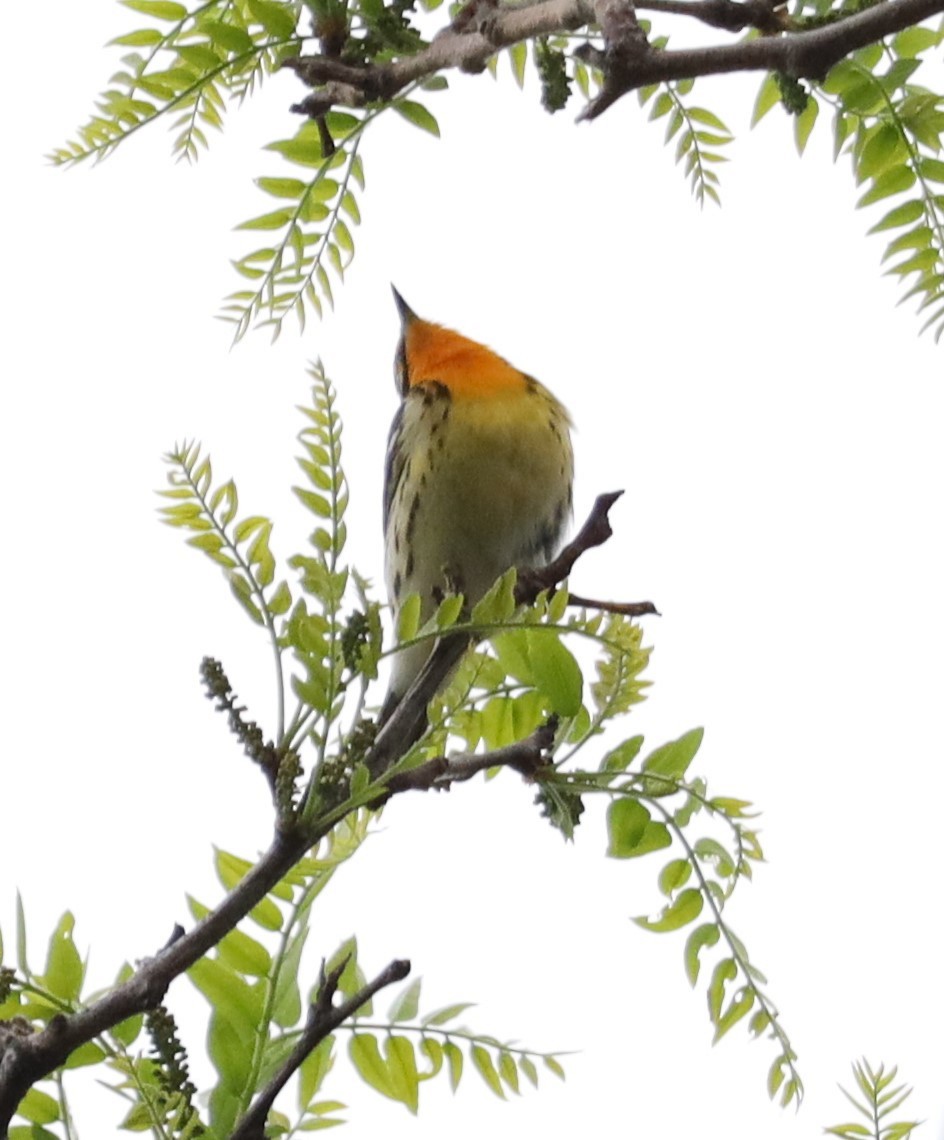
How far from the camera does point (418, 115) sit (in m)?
1.34

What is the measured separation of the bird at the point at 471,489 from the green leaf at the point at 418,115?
3.22 feet

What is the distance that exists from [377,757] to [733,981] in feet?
1.00

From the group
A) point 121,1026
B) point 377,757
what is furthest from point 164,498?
point 121,1026

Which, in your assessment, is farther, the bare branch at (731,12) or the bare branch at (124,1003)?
the bare branch at (731,12)

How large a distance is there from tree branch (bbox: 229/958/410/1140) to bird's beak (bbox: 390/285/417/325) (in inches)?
91.0

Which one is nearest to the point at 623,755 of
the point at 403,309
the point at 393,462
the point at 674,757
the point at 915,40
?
the point at 674,757

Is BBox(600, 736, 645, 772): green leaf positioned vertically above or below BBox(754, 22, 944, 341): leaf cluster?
below

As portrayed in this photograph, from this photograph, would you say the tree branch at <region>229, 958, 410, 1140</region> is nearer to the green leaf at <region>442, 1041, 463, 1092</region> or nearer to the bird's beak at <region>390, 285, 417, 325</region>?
the green leaf at <region>442, 1041, 463, 1092</region>

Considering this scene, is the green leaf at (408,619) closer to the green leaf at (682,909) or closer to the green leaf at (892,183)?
the green leaf at (682,909)

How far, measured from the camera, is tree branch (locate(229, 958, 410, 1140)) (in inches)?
30.8

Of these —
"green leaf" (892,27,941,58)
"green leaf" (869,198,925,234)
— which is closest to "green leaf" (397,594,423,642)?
"green leaf" (869,198,925,234)

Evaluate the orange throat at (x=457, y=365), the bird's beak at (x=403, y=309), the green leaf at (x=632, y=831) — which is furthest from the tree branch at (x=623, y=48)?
the bird's beak at (x=403, y=309)

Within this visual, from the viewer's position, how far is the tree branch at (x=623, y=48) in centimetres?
96

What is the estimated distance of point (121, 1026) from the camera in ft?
3.05
